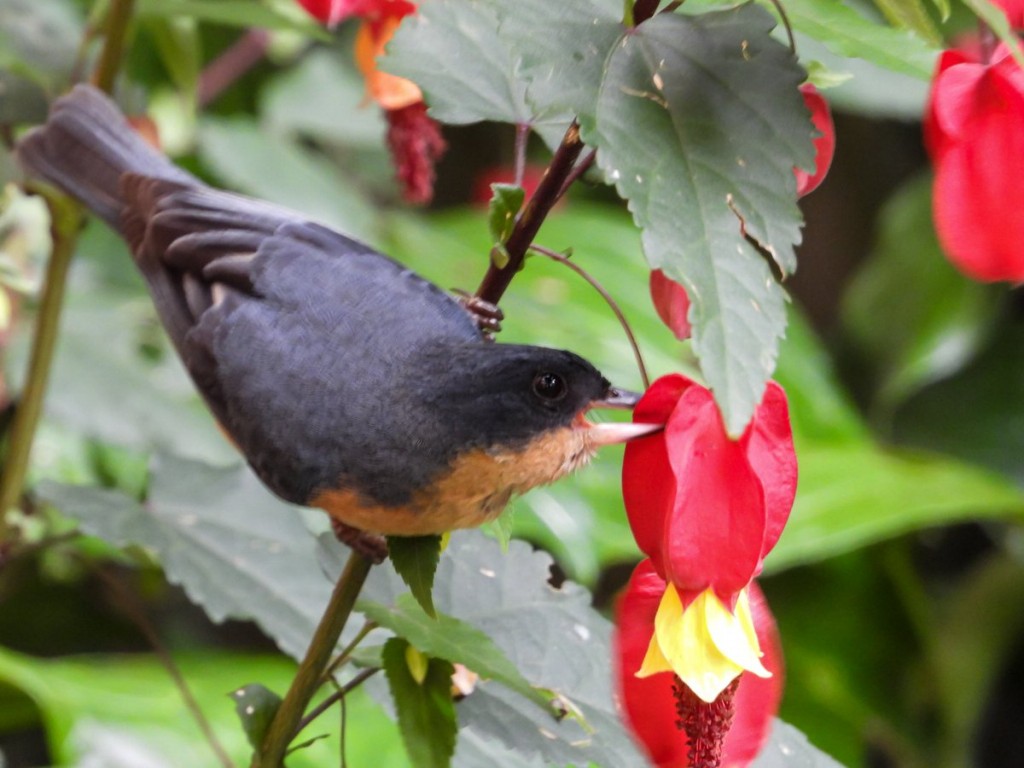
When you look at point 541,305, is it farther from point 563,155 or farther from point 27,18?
point 563,155

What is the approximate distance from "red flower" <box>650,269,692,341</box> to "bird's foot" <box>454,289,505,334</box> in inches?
3.2

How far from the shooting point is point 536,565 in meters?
0.70

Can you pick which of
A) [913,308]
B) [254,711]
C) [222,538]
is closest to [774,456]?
[254,711]

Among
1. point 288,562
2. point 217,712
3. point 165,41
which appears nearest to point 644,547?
point 288,562

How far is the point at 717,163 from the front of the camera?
0.48 metres

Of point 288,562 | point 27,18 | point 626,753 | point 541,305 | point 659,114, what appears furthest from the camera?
point 541,305

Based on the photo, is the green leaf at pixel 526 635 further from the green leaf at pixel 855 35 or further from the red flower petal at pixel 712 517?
the green leaf at pixel 855 35

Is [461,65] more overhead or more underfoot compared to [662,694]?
more overhead

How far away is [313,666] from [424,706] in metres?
0.06

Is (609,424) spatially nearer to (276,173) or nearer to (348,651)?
(348,651)

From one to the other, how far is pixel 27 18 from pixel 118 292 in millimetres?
694

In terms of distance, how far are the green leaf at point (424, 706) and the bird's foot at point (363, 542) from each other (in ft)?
0.17

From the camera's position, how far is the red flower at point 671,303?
57 centimetres

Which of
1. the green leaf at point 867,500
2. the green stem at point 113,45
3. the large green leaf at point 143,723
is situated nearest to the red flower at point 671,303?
the green stem at point 113,45
